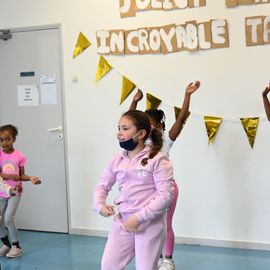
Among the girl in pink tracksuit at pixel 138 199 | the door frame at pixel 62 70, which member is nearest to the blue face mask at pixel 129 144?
the girl in pink tracksuit at pixel 138 199

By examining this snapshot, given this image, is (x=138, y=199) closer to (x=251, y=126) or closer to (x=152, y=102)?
(x=251, y=126)

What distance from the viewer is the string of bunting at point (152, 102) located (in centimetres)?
376

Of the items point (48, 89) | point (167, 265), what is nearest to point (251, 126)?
point (167, 265)

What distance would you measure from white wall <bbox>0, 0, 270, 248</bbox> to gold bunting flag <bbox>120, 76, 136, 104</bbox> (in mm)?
43

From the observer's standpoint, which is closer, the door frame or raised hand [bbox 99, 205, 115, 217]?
raised hand [bbox 99, 205, 115, 217]

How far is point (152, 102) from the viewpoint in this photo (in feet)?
13.4

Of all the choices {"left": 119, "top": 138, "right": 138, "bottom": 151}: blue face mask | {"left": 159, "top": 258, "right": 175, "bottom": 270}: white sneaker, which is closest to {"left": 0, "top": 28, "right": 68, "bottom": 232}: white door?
{"left": 159, "top": 258, "right": 175, "bottom": 270}: white sneaker

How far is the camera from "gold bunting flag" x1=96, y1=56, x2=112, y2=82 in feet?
13.9

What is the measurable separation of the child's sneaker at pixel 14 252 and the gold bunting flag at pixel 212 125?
1.80 m

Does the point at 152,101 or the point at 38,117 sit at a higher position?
the point at 152,101

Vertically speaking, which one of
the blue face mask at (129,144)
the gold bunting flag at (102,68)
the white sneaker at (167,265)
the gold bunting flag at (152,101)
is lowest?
the white sneaker at (167,265)

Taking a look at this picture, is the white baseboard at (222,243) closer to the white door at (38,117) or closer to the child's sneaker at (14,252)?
the white door at (38,117)

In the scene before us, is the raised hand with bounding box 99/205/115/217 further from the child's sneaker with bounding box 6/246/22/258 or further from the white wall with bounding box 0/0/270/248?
the child's sneaker with bounding box 6/246/22/258

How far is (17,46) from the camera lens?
4602 mm
